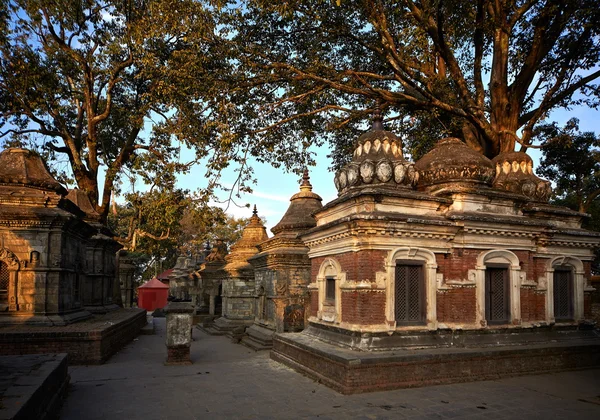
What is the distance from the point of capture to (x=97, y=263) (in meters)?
18.6

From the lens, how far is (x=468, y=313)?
34.7 feet

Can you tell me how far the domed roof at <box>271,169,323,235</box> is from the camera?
16.7 metres

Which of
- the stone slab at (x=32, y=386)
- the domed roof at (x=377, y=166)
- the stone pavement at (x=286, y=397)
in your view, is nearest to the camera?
the stone slab at (x=32, y=386)

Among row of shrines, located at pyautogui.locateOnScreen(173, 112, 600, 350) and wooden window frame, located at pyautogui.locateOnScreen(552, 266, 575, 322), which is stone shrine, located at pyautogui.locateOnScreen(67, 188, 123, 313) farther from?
wooden window frame, located at pyautogui.locateOnScreen(552, 266, 575, 322)

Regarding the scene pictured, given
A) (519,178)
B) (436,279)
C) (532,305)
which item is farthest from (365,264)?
(519,178)

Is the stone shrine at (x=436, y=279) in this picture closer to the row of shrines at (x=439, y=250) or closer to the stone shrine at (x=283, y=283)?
the row of shrines at (x=439, y=250)

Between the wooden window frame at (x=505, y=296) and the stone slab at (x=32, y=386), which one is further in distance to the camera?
the wooden window frame at (x=505, y=296)

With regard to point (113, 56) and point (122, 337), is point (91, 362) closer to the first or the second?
point (122, 337)

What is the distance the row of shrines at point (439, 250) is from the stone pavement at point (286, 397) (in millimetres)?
1342

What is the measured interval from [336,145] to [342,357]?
41.5ft

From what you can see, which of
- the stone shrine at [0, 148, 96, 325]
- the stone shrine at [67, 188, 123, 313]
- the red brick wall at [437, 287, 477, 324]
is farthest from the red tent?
the red brick wall at [437, 287, 477, 324]

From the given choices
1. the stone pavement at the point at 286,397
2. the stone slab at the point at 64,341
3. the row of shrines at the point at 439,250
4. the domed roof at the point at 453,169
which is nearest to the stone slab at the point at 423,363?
the stone pavement at the point at 286,397

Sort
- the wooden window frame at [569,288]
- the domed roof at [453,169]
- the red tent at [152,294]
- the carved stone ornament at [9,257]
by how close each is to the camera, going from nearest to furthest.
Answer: the domed roof at [453,169] < the wooden window frame at [569,288] < the carved stone ornament at [9,257] < the red tent at [152,294]

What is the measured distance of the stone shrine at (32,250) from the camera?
12500mm
